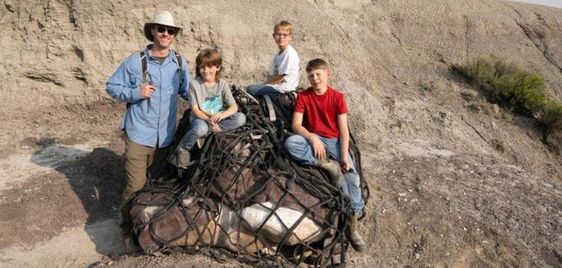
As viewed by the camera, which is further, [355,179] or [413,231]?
[413,231]

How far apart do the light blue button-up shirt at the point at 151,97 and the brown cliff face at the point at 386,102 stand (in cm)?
117

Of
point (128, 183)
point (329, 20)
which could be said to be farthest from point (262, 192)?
point (329, 20)

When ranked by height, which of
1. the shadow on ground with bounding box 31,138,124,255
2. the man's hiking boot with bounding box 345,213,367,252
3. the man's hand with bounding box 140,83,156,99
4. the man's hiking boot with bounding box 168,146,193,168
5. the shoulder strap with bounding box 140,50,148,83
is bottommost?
the shadow on ground with bounding box 31,138,124,255

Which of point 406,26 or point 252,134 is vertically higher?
point 406,26

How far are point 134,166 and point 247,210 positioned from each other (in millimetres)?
1250

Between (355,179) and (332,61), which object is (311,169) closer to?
(355,179)

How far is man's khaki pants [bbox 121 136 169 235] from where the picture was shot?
412 cm

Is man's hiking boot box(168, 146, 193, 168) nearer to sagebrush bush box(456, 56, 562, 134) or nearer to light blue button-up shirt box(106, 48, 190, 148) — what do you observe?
light blue button-up shirt box(106, 48, 190, 148)

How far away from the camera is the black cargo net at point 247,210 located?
12.0ft

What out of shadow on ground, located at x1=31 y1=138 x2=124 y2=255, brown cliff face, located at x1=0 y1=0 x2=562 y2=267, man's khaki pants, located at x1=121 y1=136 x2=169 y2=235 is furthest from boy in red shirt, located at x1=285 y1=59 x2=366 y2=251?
shadow on ground, located at x1=31 y1=138 x2=124 y2=255

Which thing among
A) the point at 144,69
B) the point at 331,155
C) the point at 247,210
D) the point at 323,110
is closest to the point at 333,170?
the point at 331,155

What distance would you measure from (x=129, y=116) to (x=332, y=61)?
503 centimetres

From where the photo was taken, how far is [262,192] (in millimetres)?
3705

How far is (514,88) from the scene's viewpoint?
321 inches
